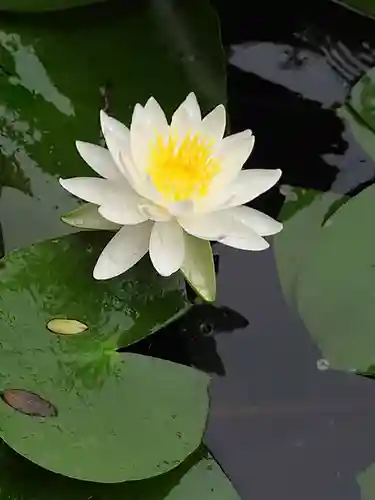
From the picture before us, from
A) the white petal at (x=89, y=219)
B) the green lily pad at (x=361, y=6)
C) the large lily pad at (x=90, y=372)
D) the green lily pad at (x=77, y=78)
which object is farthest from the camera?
the green lily pad at (x=361, y=6)

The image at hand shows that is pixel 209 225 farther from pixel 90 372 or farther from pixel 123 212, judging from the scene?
pixel 90 372

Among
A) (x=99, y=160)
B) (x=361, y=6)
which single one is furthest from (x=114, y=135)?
(x=361, y=6)

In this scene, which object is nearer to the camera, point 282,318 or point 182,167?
point 182,167

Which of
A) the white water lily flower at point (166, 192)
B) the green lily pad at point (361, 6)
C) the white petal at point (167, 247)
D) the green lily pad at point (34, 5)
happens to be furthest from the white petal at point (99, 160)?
the green lily pad at point (361, 6)

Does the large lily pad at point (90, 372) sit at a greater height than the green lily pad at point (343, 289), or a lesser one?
lesser

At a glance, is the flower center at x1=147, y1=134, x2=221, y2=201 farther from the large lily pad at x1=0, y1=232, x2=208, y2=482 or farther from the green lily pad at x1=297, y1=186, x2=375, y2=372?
the green lily pad at x1=297, y1=186, x2=375, y2=372

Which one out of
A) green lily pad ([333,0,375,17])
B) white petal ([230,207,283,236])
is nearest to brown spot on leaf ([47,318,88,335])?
white petal ([230,207,283,236])

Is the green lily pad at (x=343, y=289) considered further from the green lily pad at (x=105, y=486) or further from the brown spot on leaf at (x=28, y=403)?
the brown spot on leaf at (x=28, y=403)
